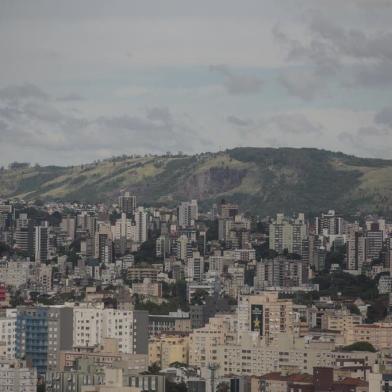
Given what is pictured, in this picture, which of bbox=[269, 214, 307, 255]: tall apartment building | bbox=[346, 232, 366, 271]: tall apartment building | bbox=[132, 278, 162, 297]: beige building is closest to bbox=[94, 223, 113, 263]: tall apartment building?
bbox=[269, 214, 307, 255]: tall apartment building

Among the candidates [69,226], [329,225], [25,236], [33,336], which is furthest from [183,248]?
[33,336]

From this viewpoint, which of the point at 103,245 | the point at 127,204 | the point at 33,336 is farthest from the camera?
the point at 127,204

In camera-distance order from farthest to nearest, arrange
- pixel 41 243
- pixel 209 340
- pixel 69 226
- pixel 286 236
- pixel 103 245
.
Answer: pixel 69 226
pixel 286 236
pixel 41 243
pixel 103 245
pixel 209 340

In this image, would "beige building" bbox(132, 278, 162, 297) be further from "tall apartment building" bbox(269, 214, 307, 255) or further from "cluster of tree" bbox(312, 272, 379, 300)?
"tall apartment building" bbox(269, 214, 307, 255)

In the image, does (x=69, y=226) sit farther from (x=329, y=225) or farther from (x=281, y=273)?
A: (x=281, y=273)

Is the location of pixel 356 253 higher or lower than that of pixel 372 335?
higher

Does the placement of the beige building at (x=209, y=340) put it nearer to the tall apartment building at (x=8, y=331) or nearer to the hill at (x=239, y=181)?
the tall apartment building at (x=8, y=331)
